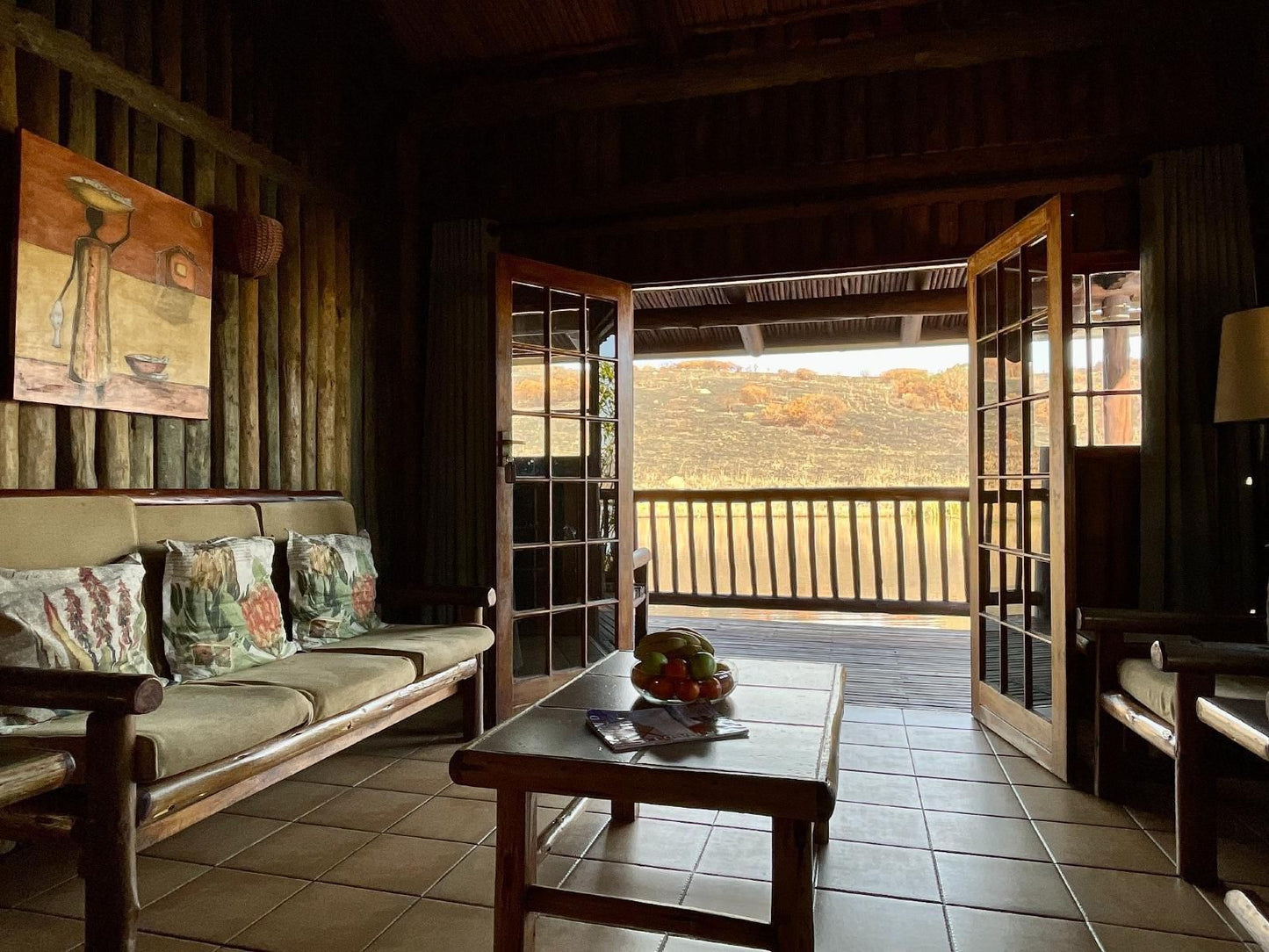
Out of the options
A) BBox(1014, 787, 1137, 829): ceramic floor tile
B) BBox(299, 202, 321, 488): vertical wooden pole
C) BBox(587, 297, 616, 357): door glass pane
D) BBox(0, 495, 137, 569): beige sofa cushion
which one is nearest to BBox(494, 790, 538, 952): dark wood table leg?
BBox(0, 495, 137, 569): beige sofa cushion

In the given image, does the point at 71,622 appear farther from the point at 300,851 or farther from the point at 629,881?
the point at 629,881

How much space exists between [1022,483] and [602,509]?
6.36 feet

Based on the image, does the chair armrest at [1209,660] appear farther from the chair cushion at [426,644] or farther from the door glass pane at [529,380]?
the door glass pane at [529,380]

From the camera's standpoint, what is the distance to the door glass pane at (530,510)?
3852 mm

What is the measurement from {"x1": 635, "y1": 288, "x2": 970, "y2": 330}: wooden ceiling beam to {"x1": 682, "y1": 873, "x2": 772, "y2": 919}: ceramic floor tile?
433cm

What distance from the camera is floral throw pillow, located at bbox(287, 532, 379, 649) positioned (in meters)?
3.05

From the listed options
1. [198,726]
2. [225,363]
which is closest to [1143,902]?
[198,726]

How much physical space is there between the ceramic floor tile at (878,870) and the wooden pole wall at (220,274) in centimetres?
264

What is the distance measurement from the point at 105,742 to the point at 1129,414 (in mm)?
3825

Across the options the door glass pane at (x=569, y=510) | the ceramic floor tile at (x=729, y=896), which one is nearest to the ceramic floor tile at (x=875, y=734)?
the ceramic floor tile at (x=729, y=896)

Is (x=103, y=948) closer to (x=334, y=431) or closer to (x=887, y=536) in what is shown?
(x=334, y=431)

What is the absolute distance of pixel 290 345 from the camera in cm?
364

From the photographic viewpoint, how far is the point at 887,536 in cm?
618

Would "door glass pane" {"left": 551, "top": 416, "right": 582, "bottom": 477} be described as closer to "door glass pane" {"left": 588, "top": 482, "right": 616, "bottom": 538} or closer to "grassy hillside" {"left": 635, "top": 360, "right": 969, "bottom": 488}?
"door glass pane" {"left": 588, "top": 482, "right": 616, "bottom": 538}
